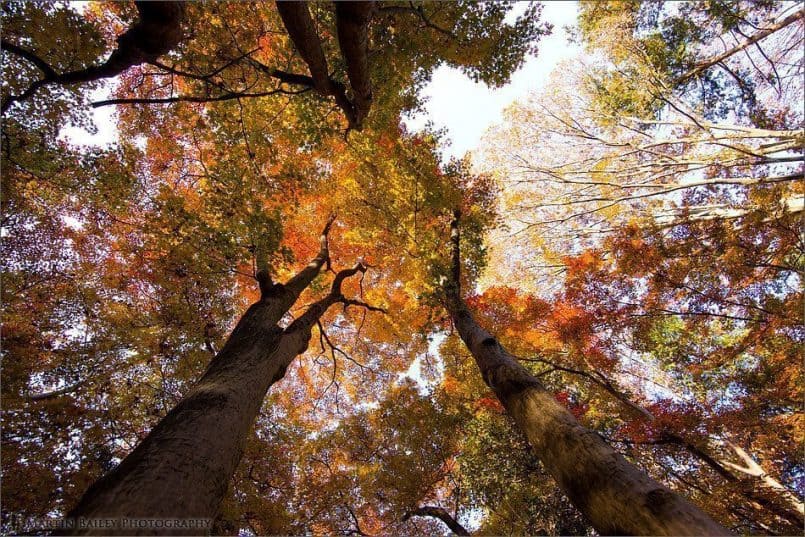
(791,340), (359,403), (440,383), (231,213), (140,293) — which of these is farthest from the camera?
(359,403)

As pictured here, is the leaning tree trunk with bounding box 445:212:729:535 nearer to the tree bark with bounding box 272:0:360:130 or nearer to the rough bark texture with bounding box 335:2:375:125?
the rough bark texture with bounding box 335:2:375:125

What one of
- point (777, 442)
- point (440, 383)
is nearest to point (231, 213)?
point (440, 383)

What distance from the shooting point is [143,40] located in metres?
3.45

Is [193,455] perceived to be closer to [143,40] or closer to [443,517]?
[143,40]

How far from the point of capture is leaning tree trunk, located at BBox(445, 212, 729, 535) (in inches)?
75.6

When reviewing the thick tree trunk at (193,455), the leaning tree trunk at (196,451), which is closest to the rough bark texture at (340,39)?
the leaning tree trunk at (196,451)

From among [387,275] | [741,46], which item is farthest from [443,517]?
[741,46]

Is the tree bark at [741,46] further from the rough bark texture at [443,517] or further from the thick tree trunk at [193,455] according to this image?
the rough bark texture at [443,517]

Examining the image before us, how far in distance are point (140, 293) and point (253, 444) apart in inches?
196

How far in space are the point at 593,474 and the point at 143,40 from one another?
5.63 metres

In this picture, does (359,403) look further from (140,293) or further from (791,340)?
(791,340)

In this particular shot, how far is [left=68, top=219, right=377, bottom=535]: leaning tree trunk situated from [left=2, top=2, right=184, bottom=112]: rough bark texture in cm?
328

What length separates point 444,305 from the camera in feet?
23.0
